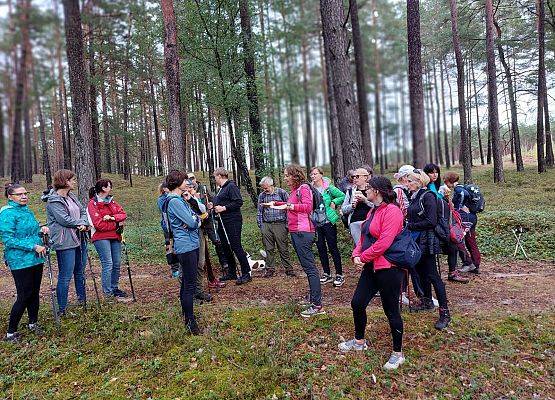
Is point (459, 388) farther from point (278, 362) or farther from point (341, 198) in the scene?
point (341, 198)

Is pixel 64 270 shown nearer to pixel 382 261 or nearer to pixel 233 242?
pixel 233 242

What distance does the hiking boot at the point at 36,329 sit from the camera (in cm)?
470

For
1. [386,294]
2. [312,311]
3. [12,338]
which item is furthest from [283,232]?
[12,338]

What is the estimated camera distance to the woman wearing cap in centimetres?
550

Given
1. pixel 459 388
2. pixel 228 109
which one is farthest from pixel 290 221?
pixel 228 109

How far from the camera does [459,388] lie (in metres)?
3.67

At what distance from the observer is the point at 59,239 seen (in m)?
4.95

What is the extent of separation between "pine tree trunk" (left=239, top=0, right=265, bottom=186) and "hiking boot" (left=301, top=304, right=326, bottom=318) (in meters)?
8.04

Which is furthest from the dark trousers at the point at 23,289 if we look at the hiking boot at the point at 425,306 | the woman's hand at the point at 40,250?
the hiking boot at the point at 425,306

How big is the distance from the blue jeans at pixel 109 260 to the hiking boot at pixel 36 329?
114 centimetres

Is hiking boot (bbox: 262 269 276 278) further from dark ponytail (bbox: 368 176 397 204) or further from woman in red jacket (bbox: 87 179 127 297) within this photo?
dark ponytail (bbox: 368 176 397 204)

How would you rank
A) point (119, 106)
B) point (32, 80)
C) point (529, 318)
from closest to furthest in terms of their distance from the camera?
point (32, 80)
point (529, 318)
point (119, 106)

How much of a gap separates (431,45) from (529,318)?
18357 millimetres

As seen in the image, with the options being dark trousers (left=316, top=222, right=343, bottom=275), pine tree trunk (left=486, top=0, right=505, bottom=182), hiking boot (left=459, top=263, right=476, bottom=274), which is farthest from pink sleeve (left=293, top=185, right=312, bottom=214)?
pine tree trunk (left=486, top=0, right=505, bottom=182)
